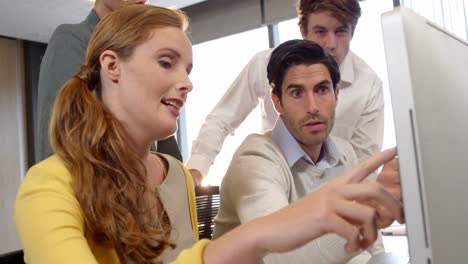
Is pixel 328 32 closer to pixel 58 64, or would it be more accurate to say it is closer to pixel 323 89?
pixel 323 89

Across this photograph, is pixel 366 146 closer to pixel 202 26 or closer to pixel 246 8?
pixel 246 8

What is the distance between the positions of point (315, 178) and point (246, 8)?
330cm

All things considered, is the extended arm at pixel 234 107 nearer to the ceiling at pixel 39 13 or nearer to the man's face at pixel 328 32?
the man's face at pixel 328 32

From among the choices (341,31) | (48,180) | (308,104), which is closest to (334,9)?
(341,31)

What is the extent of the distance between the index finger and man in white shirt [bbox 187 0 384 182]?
122 centimetres

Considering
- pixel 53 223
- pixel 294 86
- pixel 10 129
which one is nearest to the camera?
pixel 53 223

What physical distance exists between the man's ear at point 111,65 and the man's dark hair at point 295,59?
554 mm

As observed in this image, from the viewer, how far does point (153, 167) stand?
100 cm

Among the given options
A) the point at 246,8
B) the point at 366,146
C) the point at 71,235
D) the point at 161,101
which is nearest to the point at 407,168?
the point at 71,235

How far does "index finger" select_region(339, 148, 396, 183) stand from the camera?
0.53 metres

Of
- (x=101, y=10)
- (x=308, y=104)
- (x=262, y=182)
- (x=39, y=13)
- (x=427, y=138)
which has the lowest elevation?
(x=262, y=182)

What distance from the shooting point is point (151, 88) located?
0.88 meters

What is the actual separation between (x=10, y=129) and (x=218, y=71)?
7.29 ft

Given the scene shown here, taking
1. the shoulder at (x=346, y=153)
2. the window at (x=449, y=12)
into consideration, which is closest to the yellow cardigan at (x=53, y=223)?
the shoulder at (x=346, y=153)
